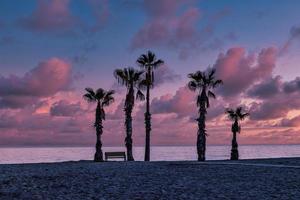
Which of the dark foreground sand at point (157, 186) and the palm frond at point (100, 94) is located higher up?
the palm frond at point (100, 94)

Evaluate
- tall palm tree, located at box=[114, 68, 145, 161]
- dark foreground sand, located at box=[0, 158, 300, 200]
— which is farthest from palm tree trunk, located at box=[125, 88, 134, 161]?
dark foreground sand, located at box=[0, 158, 300, 200]

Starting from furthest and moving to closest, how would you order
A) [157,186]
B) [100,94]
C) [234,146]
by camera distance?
[234,146], [100,94], [157,186]

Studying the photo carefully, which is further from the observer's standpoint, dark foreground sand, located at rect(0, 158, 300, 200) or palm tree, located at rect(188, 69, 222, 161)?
palm tree, located at rect(188, 69, 222, 161)

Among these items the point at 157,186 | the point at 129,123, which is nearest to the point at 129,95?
the point at 129,123

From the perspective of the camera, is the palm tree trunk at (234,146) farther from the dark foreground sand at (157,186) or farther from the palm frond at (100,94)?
the dark foreground sand at (157,186)

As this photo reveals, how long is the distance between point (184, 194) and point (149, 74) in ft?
126

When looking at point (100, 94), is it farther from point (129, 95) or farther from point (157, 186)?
point (157, 186)

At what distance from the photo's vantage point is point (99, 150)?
5266 cm

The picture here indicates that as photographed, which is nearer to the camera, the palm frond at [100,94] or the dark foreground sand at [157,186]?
the dark foreground sand at [157,186]

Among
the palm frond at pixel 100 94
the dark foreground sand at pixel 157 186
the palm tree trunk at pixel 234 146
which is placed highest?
the palm frond at pixel 100 94

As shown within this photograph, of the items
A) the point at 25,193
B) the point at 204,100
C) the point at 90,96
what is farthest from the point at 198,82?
the point at 25,193

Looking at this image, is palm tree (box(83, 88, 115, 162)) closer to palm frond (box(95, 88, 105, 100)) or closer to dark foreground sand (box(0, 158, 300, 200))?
palm frond (box(95, 88, 105, 100))

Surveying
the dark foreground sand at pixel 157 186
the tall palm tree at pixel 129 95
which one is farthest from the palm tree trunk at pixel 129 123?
the dark foreground sand at pixel 157 186

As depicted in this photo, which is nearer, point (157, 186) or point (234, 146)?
point (157, 186)
